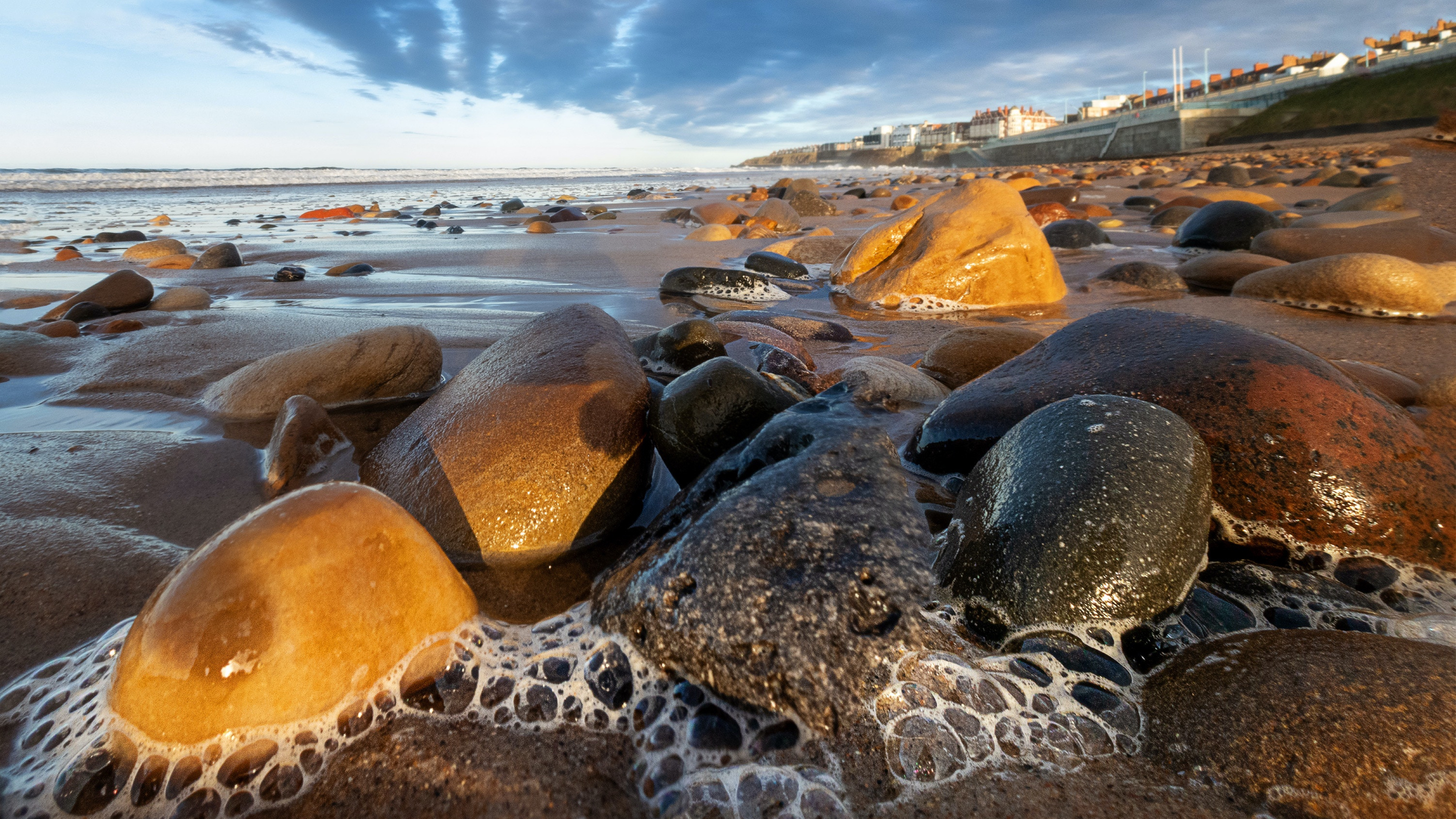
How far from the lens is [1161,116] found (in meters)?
30.2

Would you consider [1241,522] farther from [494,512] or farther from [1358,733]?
[494,512]

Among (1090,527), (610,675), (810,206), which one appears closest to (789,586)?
(610,675)

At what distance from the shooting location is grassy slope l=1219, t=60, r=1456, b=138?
2308 cm

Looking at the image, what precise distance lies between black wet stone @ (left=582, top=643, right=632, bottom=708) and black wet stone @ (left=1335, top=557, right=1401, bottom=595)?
5.25 feet

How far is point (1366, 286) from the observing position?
3.68 metres

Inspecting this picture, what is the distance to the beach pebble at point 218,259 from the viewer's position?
6.47 m

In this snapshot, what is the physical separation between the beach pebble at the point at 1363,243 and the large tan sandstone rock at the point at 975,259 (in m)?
1.96

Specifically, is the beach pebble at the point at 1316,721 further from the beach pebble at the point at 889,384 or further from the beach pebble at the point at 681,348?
the beach pebble at the point at 681,348

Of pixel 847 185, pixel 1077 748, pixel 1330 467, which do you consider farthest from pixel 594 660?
pixel 847 185

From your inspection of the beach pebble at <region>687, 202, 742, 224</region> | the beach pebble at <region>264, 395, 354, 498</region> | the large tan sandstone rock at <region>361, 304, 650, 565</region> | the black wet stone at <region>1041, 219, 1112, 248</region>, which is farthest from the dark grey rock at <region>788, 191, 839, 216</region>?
the beach pebble at <region>264, 395, 354, 498</region>

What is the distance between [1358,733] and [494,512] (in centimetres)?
186

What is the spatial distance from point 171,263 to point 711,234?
564cm

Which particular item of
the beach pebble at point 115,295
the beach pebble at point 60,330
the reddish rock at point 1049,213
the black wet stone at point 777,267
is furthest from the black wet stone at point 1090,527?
the reddish rock at point 1049,213

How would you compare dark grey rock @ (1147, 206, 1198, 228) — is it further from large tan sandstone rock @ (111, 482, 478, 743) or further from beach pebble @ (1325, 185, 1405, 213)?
large tan sandstone rock @ (111, 482, 478, 743)
